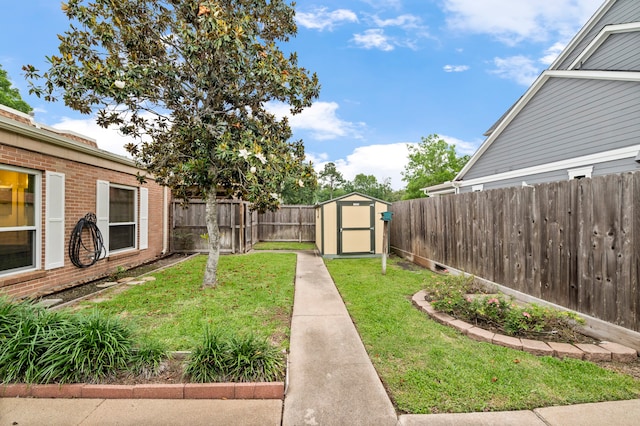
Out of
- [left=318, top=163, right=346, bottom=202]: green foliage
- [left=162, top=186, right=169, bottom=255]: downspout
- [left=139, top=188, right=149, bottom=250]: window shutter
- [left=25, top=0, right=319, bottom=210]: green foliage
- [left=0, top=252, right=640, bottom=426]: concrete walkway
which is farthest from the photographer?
[left=318, top=163, right=346, bottom=202]: green foliage

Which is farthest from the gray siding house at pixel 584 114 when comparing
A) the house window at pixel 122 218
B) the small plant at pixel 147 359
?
the house window at pixel 122 218

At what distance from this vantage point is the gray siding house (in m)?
6.04

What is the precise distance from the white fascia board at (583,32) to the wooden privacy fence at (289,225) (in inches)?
448

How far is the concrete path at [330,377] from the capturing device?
2.00 meters

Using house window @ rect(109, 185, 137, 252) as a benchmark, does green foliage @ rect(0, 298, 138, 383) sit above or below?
below

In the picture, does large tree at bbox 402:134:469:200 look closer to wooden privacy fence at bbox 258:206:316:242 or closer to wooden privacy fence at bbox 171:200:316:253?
wooden privacy fence at bbox 258:206:316:242

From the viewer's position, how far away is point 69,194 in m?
5.38

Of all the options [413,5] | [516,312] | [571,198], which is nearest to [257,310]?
[516,312]

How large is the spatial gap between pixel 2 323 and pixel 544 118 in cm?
1195

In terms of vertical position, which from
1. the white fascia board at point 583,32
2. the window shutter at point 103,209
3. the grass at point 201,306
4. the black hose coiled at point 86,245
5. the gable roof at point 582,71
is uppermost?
the white fascia board at point 583,32

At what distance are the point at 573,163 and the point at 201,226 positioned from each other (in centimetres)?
1154

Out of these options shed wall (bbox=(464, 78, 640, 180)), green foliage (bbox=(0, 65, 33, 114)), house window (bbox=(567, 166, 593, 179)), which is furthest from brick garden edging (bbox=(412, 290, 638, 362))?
green foliage (bbox=(0, 65, 33, 114))

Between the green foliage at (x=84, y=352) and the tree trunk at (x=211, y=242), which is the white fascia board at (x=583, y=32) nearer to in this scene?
the tree trunk at (x=211, y=242)

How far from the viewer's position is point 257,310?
4117mm
